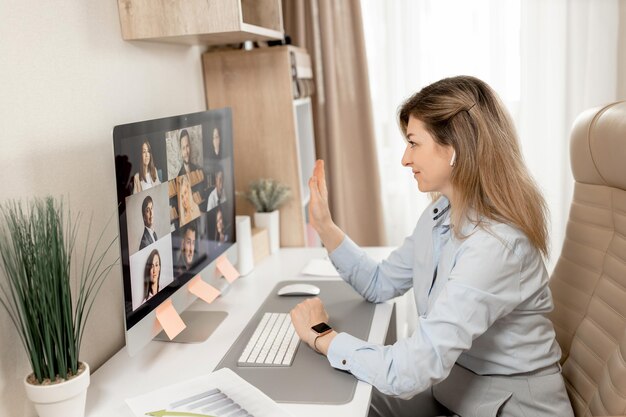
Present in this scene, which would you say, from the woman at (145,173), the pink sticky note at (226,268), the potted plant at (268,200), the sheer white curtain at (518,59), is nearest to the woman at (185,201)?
the woman at (145,173)

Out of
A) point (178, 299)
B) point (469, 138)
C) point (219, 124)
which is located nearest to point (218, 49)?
point (219, 124)

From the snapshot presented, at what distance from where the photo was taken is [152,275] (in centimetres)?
135

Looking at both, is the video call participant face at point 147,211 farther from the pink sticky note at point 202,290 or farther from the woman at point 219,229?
the woman at point 219,229

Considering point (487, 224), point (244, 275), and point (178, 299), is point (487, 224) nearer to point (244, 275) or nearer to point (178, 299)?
point (178, 299)

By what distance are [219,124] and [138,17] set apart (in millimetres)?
350

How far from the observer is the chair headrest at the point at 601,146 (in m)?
1.32

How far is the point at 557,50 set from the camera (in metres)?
2.59

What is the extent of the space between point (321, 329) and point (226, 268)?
18.8 inches

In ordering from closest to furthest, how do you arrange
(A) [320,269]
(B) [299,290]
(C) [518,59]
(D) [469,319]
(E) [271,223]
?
(D) [469,319], (B) [299,290], (A) [320,269], (E) [271,223], (C) [518,59]

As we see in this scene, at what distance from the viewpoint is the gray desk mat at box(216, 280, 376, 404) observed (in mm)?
1220

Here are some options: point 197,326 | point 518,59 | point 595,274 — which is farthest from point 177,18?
point 518,59

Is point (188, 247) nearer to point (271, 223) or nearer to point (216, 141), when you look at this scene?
point (216, 141)

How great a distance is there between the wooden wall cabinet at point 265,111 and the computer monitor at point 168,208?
47cm

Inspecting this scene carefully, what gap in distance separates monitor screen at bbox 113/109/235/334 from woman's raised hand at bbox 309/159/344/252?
276 mm
